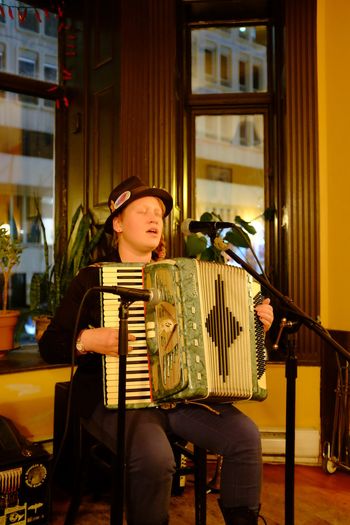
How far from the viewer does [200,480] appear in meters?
1.76

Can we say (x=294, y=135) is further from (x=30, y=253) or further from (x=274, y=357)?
(x=30, y=253)

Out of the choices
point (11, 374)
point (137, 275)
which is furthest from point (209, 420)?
point (11, 374)

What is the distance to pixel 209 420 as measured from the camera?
158cm

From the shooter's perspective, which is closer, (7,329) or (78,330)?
(78,330)

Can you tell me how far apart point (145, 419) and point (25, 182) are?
2.10 metres

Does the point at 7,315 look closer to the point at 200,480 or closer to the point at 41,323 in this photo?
the point at 41,323

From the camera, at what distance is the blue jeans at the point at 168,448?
1365 millimetres

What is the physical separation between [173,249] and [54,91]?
1.35 metres

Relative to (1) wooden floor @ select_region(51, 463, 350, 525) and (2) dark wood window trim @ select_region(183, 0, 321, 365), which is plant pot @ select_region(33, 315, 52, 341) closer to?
(1) wooden floor @ select_region(51, 463, 350, 525)

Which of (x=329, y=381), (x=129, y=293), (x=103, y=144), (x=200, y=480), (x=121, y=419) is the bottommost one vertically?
(x=200, y=480)

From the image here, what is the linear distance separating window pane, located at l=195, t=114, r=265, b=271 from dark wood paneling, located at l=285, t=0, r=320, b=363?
1.14ft

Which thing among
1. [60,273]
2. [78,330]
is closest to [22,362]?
[60,273]

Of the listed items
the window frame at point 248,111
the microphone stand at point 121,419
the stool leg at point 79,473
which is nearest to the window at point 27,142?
the window frame at point 248,111

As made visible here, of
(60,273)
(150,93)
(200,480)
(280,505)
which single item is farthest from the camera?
(150,93)
